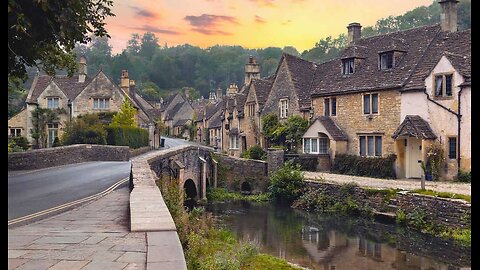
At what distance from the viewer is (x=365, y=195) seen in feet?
83.7

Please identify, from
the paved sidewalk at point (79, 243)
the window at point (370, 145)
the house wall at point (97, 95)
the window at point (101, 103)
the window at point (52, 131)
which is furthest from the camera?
the window at point (52, 131)

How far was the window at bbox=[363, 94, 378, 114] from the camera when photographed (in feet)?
107

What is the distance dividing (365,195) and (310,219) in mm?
3348

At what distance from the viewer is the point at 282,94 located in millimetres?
41906

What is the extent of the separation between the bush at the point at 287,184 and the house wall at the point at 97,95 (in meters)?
24.0

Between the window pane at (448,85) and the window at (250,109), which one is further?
the window at (250,109)

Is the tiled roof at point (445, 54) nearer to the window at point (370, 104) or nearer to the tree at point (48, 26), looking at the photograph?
the window at point (370, 104)

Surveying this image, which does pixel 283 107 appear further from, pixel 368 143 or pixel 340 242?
pixel 340 242

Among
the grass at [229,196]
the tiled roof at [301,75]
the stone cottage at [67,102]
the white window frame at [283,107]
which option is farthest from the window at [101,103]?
the tiled roof at [301,75]

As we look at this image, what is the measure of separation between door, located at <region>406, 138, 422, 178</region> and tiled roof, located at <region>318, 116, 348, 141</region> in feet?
18.1

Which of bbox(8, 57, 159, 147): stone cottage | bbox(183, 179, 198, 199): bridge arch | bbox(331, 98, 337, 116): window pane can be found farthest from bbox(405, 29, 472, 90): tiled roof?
bbox(8, 57, 159, 147): stone cottage

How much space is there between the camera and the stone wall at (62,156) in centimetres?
2255

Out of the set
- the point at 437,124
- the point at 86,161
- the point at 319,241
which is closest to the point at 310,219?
the point at 319,241

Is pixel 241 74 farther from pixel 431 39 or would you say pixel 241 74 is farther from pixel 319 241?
pixel 319 241
